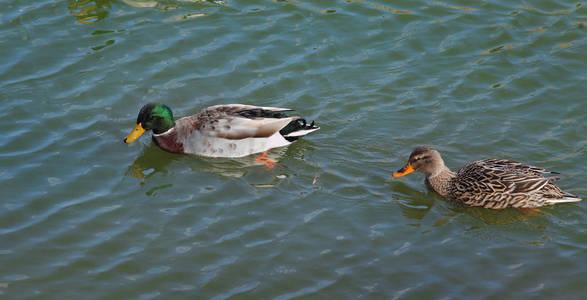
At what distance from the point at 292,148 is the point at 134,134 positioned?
2.07m

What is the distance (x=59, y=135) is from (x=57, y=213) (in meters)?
1.89

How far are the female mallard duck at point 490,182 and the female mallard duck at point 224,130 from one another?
172cm

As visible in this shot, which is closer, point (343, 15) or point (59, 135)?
point (59, 135)

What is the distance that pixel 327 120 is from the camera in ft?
32.3

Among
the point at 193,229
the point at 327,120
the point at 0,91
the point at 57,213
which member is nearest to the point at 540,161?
the point at 327,120

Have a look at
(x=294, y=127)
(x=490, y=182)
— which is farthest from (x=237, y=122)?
(x=490, y=182)

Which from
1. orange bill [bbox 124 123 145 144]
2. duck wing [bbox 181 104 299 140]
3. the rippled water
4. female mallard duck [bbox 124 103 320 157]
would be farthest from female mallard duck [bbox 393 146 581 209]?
orange bill [bbox 124 123 145 144]

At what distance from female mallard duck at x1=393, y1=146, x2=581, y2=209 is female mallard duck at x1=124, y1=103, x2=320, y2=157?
67.8 inches

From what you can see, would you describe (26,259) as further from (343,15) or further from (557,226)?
(343,15)

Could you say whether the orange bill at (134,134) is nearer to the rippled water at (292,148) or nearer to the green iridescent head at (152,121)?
the green iridescent head at (152,121)

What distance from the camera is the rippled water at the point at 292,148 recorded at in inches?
272

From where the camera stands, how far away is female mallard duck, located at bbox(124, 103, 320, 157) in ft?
31.0

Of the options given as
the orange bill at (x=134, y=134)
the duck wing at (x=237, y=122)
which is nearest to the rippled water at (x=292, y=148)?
the orange bill at (x=134, y=134)

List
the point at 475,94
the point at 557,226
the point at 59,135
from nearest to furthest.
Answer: the point at 557,226, the point at 59,135, the point at 475,94
